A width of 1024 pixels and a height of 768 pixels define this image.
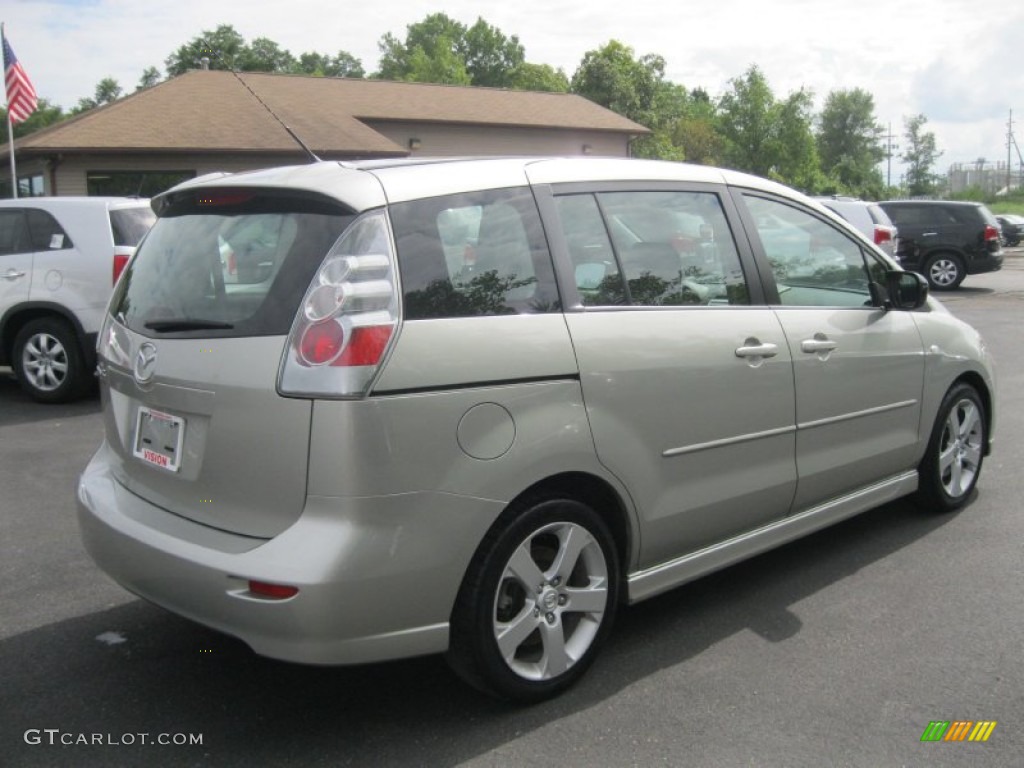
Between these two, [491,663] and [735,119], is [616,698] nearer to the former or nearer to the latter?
[491,663]

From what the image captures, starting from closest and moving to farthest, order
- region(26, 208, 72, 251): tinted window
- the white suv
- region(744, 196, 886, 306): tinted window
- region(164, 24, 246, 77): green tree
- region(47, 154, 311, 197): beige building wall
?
1. region(744, 196, 886, 306): tinted window
2. the white suv
3. region(26, 208, 72, 251): tinted window
4. region(47, 154, 311, 197): beige building wall
5. region(164, 24, 246, 77): green tree

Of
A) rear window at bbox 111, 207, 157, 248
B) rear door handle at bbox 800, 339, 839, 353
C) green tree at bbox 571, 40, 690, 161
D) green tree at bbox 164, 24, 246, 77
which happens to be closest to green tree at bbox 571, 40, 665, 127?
green tree at bbox 571, 40, 690, 161

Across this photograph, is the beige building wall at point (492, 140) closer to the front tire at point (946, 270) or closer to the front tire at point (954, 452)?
the front tire at point (946, 270)

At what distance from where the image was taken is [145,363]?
10.6 ft

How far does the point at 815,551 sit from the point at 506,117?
87.3ft

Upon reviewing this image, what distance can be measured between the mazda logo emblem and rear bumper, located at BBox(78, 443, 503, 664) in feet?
1.65

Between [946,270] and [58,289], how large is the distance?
17.0m

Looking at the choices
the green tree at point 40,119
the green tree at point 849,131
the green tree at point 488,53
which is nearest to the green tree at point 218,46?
the green tree at point 40,119

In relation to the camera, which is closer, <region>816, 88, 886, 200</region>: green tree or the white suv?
the white suv

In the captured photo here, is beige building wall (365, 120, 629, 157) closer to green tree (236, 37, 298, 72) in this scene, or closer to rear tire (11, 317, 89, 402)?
rear tire (11, 317, 89, 402)

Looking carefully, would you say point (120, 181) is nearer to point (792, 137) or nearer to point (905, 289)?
point (905, 289)

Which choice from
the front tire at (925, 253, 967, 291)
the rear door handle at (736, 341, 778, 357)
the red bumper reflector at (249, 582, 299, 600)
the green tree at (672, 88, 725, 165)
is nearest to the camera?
the red bumper reflector at (249, 582, 299, 600)

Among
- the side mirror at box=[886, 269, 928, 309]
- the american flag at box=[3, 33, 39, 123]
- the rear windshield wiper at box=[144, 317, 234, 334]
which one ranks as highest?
the american flag at box=[3, 33, 39, 123]

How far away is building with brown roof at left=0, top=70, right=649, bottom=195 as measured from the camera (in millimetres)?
20797
